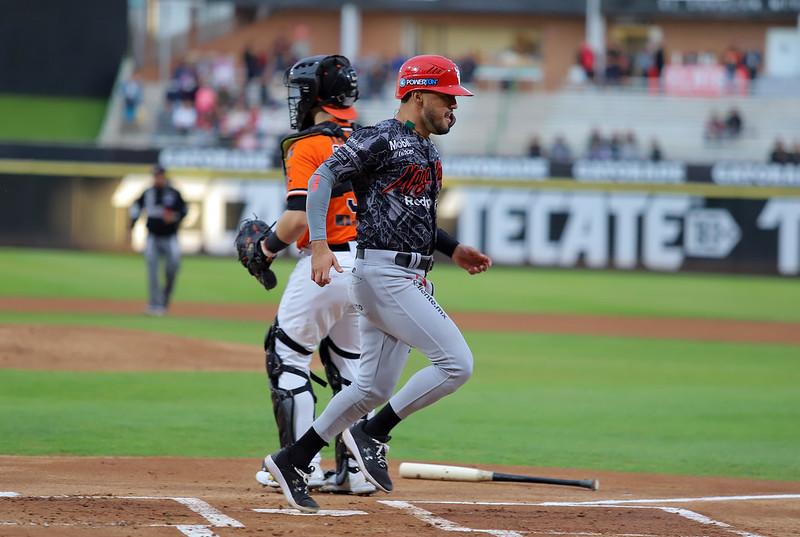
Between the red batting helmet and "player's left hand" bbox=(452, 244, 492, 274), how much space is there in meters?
0.90

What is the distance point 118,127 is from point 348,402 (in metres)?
29.4

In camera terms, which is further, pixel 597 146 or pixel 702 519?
pixel 597 146

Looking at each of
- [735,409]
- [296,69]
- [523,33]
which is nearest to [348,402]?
[296,69]

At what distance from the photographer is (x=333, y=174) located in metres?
6.32

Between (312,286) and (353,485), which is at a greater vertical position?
(312,286)

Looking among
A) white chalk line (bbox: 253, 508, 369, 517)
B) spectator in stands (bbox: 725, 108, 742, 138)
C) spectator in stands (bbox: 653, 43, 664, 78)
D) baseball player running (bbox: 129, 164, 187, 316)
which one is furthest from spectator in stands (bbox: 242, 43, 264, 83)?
white chalk line (bbox: 253, 508, 369, 517)

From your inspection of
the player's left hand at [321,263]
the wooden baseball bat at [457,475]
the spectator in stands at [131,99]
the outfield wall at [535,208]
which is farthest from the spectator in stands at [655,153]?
the player's left hand at [321,263]

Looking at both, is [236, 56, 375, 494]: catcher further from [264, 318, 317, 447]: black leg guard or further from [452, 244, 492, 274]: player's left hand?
[452, 244, 492, 274]: player's left hand

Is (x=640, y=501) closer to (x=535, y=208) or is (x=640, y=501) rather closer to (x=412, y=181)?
(x=412, y=181)

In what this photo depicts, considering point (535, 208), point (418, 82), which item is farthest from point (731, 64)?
point (418, 82)

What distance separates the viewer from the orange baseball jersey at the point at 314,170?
23.3 ft

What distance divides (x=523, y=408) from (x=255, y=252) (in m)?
5.39

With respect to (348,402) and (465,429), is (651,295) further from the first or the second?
(348,402)

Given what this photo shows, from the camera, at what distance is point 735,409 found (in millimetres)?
12383
